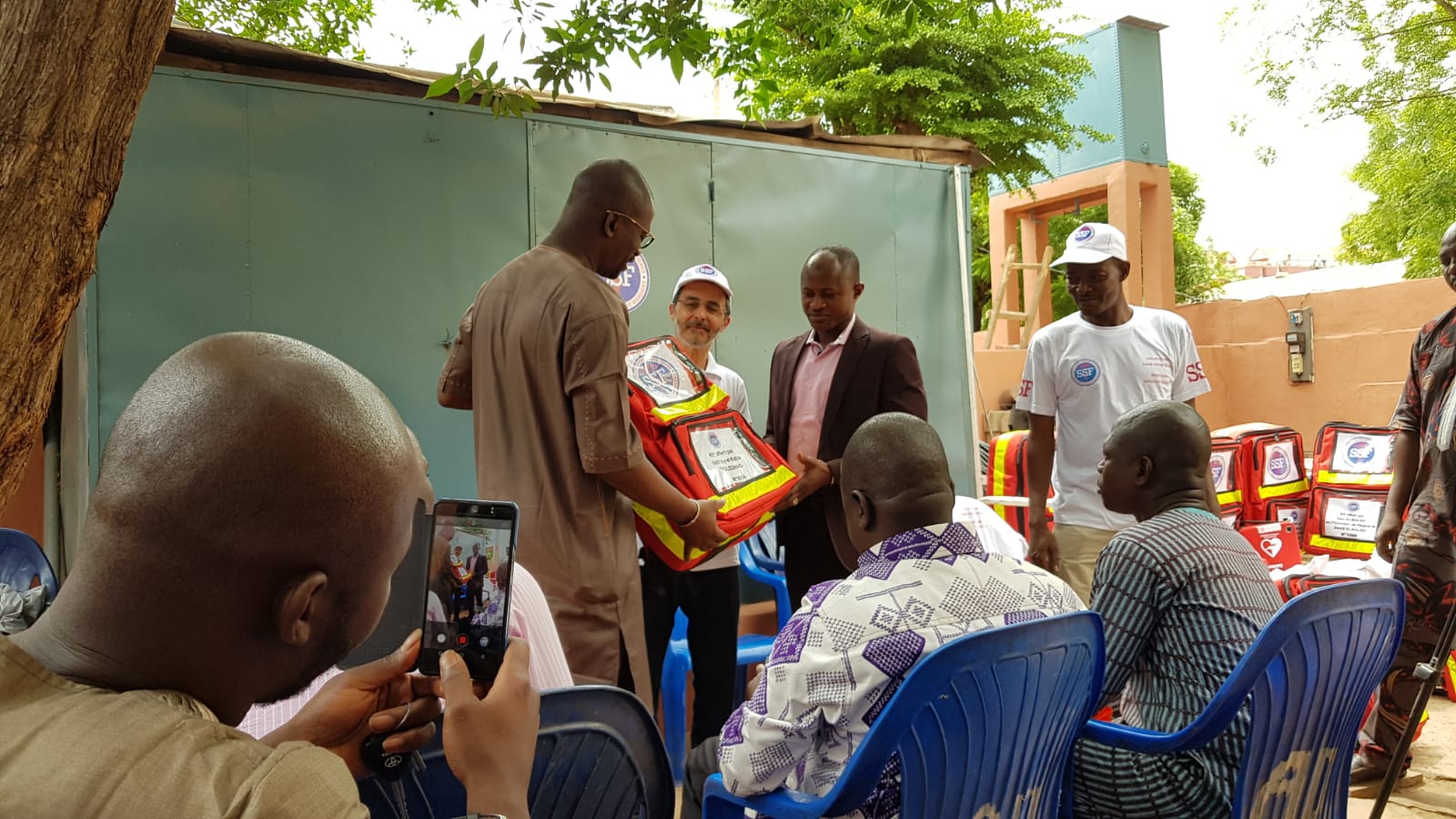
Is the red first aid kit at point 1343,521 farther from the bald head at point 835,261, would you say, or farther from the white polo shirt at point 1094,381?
the bald head at point 835,261

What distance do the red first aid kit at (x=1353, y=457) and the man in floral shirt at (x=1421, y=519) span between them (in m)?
3.33

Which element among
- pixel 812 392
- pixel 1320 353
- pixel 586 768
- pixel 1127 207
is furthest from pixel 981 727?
pixel 1127 207

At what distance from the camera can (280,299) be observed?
4543mm

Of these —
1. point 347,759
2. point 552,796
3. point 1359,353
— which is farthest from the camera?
point 1359,353

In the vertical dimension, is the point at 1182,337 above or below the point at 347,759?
above

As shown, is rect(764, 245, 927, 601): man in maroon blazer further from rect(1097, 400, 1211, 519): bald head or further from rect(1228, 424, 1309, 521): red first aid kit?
rect(1228, 424, 1309, 521): red first aid kit

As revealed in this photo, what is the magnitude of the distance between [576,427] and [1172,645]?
1.46 metres

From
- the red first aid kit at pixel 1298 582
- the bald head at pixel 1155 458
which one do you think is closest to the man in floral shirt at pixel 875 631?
the bald head at pixel 1155 458

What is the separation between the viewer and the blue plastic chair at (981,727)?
5.84ft

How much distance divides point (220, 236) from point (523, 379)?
243cm

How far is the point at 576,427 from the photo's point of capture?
104 inches

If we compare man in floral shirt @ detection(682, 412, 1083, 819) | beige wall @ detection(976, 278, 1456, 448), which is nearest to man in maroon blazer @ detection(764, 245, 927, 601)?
man in floral shirt @ detection(682, 412, 1083, 819)

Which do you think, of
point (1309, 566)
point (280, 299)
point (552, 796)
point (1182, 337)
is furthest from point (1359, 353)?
point (552, 796)

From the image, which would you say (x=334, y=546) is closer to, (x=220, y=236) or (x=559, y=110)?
(x=220, y=236)
